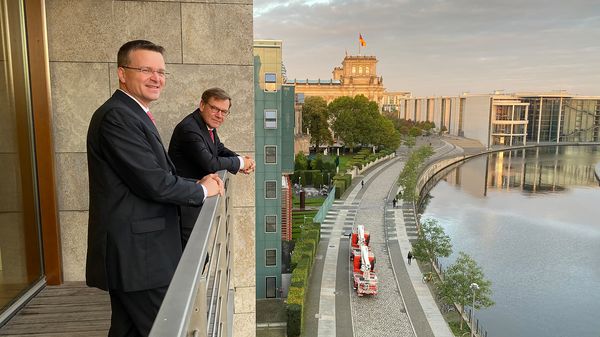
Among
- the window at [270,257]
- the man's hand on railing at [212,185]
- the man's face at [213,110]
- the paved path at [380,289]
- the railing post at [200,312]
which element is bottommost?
the paved path at [380,289]

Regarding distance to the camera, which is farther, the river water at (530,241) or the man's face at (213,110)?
the river water at (530,241)

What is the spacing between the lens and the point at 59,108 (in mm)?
4141

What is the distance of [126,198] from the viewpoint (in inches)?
77.5

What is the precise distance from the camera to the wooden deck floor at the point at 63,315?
10.1 ft

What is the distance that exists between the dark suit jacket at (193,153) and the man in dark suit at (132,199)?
2.53ft

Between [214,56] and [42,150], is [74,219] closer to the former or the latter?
[42,150]

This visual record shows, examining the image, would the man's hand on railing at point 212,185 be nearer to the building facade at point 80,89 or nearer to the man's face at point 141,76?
the man's face at point 141,76

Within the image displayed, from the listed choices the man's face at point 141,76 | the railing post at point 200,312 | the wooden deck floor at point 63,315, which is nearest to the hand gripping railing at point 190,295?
the railing post at point 200,312

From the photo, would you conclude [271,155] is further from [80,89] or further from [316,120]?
[316,120]

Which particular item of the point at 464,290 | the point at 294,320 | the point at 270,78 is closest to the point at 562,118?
the point at 464,290

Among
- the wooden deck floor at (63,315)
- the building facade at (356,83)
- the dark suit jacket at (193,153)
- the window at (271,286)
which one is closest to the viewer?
the dark suit jacket at (193,153)

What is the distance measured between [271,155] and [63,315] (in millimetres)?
12415

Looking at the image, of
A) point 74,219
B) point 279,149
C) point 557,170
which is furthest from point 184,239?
point 557,170

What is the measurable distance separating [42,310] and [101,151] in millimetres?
2165
